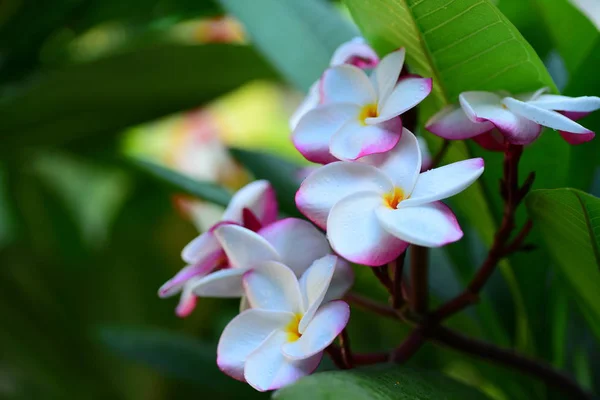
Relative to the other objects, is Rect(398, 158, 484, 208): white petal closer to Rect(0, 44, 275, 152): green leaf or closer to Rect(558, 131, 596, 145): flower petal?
Rect(558, 131, 596, 145): flower petal

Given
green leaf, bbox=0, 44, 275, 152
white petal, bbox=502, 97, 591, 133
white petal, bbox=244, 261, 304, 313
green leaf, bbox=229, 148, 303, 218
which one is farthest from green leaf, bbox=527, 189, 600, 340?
green leaf, bbox=0, 44, 275, 152

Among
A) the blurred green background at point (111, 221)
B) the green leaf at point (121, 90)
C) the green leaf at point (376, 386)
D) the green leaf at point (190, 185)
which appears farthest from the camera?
the green leaf at point (121, 90)

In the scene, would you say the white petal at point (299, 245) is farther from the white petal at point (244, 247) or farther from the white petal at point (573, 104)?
the white petal at point (573, 104)

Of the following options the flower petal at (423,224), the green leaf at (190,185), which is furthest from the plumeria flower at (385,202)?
the green leaf at (190,185)

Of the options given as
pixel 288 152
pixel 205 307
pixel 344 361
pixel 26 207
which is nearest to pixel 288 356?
pixel 344 361

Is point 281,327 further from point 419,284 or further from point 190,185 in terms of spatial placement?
point 190,185

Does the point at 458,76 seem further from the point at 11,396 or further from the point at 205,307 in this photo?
the point at 11,396

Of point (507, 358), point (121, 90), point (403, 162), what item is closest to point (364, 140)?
point (403, 162)
